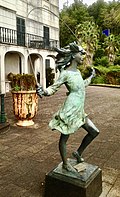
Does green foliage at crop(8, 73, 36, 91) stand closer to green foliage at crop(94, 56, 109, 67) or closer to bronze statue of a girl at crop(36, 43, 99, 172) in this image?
bronze statue of a girl at crop(36, 43, 99, 172)

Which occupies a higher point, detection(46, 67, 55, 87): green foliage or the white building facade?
the white building facade

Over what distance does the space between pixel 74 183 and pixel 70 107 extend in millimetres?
893

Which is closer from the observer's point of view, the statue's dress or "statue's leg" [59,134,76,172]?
the statue's dress

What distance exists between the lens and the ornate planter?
655cm

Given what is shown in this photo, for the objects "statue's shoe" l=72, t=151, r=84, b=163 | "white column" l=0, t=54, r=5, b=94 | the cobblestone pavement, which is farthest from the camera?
"white column" l=0, t=54, r=5, b=94

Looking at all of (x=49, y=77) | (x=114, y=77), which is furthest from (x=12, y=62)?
(x=114, y=77)

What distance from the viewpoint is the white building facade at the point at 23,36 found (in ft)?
43.4

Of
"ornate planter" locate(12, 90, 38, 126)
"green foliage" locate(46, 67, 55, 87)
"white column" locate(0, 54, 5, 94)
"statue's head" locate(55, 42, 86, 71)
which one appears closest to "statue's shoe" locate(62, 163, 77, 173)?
"statue's head" locate(55, 42, 86, 71)

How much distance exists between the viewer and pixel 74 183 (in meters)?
2.87

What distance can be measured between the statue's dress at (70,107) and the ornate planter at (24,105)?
373cm

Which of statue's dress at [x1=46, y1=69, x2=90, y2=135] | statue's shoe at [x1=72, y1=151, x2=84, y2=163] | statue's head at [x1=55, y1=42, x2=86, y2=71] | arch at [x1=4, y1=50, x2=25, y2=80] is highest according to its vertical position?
arch at [x1=4, y1=50, x2=25, y2=80]

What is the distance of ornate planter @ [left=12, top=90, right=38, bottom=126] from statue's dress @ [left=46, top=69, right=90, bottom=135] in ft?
12.2

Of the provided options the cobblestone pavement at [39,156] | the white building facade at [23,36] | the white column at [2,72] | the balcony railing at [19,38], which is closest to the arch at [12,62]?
the white building facade at [23,36]

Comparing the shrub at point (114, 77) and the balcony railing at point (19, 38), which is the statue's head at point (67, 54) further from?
the shrub at point (114, 77)
